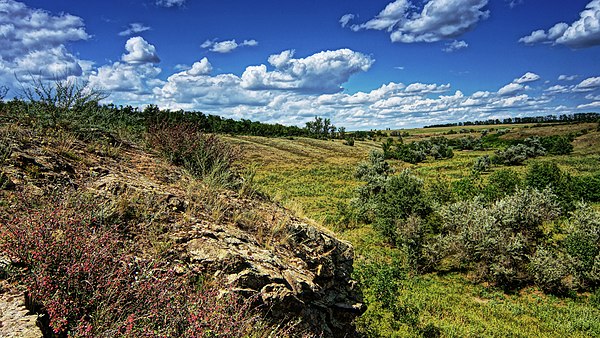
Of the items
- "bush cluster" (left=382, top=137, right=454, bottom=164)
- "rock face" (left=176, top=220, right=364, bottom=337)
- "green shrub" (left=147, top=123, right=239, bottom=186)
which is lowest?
"bush cluster" (left=382, top=137, right=454, bottom=164)

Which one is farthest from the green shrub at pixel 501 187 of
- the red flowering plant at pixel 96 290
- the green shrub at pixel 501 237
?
the red flowering plant at pixel 96 290

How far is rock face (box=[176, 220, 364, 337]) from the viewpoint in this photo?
4.36 m

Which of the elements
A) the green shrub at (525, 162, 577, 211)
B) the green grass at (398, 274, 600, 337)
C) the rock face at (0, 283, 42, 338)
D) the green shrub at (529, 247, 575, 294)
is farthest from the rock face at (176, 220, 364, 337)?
the green shrub at (525, 162, 577, 211)

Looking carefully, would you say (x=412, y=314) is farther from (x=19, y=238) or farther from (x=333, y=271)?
(x=19, y=238)

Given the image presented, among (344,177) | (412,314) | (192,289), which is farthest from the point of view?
(344,177)

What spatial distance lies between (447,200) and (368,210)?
20.1 feet

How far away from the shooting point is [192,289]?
3664mm

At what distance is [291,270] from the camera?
5.19 m

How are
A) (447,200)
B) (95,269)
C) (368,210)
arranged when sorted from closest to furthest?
1. (95,269)
2. (447,200)
3. (368,210)

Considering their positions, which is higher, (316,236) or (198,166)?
(198,166)

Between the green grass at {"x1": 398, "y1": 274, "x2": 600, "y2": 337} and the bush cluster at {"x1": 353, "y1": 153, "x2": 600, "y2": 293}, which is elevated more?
the bush cluster at {"x1": 353, "y1": 153, "x2": 600, "y2": 293}

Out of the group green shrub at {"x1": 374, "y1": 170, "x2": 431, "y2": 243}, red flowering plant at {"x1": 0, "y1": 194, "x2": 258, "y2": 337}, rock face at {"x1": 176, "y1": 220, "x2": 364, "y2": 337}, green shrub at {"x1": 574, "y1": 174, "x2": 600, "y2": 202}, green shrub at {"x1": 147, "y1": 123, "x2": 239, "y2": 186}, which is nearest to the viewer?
red flowering plant at {"x1": 0, "y1": 194, "x2": 258, "y2": 337}

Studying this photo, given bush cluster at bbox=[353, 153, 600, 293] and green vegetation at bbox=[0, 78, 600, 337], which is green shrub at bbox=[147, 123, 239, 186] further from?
bush cluster at bbox=[353, 153, 600, 293]

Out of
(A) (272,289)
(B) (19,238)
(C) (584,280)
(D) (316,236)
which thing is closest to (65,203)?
(B) (19,238)
